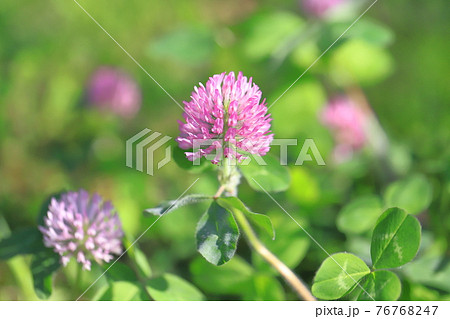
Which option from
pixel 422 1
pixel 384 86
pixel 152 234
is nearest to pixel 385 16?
pixel 422 1

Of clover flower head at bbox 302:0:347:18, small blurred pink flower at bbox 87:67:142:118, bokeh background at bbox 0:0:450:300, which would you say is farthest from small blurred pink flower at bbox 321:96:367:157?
small blurred pink flower at bbox 87:67:142:118

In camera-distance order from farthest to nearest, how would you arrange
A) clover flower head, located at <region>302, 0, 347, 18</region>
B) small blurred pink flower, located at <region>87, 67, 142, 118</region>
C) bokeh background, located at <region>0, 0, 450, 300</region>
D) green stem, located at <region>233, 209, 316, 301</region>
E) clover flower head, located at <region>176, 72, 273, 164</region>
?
small blurred pink flower, located at <region>87, 67, 142, 118</region> < clover flower head, located at <region>302, 0, 347, 18</region> < bokeh background, located at <region>0, 0, 450, 300</region> < green stem, located at <region>233, 209, 316, 301</region> < clover flower head, located at <region>176, 72, 273, 164</region>

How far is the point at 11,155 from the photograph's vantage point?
6.54 ft

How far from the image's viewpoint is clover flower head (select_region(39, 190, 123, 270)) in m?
1.03

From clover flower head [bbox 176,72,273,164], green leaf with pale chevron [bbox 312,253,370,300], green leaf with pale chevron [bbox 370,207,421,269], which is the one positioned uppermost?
clover flower head [bbox 176,72,273,164]

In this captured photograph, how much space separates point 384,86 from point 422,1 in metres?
0.47

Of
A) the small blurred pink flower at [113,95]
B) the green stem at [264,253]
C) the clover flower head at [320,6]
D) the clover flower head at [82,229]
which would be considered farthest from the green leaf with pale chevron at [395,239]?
the small blurred pink flower at [113,95]

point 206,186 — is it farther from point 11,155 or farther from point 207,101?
point 11,155

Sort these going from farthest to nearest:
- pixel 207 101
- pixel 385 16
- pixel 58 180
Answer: pixel 385 16
pixel 58 180
pixel 207 101

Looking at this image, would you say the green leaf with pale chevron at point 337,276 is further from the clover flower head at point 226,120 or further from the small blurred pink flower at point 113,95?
the small blurred pink flower at point 113,95

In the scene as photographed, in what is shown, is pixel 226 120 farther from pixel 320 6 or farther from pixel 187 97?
pixel 187 97

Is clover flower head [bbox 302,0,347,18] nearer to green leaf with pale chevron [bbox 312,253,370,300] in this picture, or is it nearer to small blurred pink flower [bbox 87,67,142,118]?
small blurred pink flower [bbox 87,67,142,118]

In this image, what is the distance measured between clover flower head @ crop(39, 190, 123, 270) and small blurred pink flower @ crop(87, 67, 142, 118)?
0.99 m
